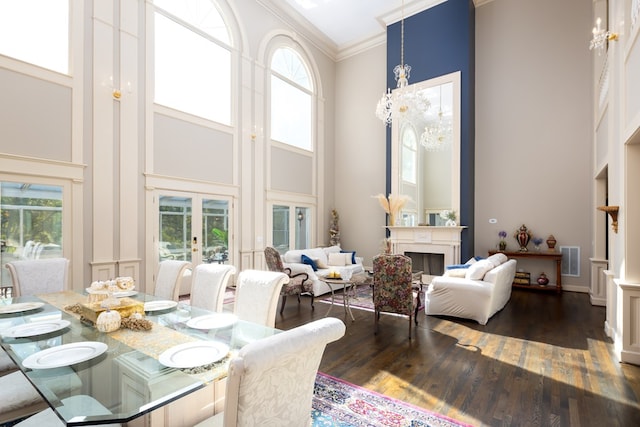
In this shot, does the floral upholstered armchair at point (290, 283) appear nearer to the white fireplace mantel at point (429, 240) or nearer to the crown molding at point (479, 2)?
the white fireplace mantel at point (429, 240)

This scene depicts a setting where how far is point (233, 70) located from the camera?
6.83 m

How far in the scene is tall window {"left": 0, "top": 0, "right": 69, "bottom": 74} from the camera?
421cm

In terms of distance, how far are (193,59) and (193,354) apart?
631cm

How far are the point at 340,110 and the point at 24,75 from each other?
7.38 metres

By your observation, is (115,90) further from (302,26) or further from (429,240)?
(429,240)

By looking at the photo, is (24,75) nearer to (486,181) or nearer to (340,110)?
(340,110)

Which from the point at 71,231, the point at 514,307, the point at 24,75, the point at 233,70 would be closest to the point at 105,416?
the point at 71,231

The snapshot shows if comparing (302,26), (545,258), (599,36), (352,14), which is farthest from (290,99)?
(545,258)

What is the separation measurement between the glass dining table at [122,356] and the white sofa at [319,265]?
3131 mm

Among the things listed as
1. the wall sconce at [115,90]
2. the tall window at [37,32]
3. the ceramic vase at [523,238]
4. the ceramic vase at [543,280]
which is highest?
the tall window at [37,32]

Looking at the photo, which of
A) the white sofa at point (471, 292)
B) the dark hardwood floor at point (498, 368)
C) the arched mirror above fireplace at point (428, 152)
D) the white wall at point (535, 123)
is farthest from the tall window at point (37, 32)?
the white wall at point (535, 123)

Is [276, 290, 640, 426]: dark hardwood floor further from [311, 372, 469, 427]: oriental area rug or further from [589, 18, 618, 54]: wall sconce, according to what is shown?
[589, 18, 618, 54]: wall sconce

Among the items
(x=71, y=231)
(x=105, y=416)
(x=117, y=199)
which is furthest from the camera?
(x=117, y=199)

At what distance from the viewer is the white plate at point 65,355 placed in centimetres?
144
